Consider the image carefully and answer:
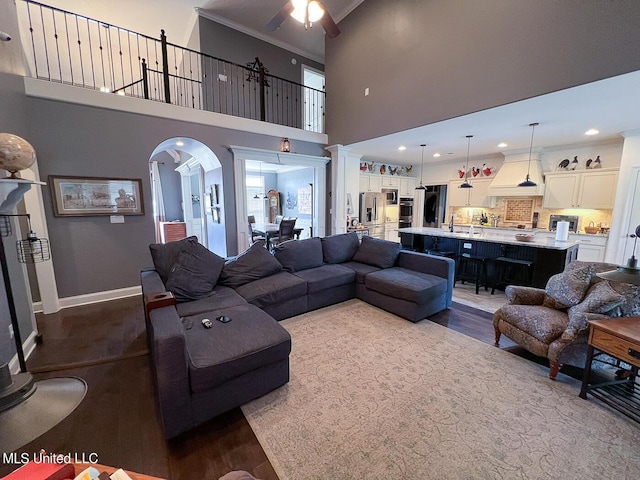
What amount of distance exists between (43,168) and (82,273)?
1.44 metres

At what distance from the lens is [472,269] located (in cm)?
479

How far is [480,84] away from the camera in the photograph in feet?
11.2

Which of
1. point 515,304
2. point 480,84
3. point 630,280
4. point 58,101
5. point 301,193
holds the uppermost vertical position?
point 480,84

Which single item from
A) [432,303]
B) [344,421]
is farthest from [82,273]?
[432,303]

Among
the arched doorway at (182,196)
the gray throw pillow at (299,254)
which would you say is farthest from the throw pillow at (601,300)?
the arched doorway at (182,196)

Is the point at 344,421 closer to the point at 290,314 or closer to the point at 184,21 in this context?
the point at 290,314

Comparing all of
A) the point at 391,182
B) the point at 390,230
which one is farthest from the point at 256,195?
the point at 390,230

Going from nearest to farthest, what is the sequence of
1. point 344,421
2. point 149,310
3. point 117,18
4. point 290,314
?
1. point 344,421
2. point 149,310
3. point 290,314
4. point 117,18

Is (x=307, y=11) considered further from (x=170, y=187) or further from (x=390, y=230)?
(x=170, y=187)

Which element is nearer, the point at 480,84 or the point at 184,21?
the point at 480,84

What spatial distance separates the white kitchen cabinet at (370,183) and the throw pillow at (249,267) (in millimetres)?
4631

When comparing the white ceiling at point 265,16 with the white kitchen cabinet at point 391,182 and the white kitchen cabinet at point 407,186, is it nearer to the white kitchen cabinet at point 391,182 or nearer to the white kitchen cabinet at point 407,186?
the white kitchen cabinet at point 391,182

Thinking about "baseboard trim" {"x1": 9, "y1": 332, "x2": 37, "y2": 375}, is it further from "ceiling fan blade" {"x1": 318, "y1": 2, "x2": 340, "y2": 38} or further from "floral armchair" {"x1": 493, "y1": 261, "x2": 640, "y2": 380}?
"ceiling fan blade" {"x1": 318, "y1": 2, "x2": 340, "y2": 38}

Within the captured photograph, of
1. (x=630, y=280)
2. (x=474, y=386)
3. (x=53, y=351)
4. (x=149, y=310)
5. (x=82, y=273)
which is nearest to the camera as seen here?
(x=630, y=280)
